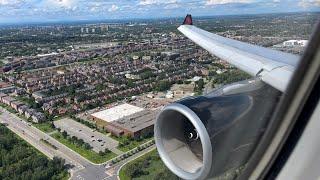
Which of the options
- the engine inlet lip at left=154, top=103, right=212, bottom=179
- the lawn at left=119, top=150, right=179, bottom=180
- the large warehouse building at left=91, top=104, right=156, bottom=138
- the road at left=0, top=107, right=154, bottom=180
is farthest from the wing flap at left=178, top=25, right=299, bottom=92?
the large warehouse building at left=91, top=104, right=156, bottom=138

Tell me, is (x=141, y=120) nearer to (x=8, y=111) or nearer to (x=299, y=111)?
(x=8, y=111)

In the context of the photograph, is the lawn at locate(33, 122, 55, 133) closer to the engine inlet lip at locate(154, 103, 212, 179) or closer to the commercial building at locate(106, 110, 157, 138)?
the commercial building at locate(106, 110, 157, 138)

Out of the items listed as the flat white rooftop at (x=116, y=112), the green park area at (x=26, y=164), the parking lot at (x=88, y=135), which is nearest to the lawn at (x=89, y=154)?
the parking lot at (x=88, y=135)

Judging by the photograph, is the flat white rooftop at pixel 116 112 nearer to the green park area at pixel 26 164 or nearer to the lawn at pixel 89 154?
→ the lawn at pixel 89 154

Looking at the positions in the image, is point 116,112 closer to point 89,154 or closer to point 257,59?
point 89,154

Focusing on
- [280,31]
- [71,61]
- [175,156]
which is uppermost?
[280,31]

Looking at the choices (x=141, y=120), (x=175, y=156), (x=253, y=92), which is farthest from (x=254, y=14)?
(x=141, y=120)

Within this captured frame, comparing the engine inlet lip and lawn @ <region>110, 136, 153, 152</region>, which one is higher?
the engine inlet lip
